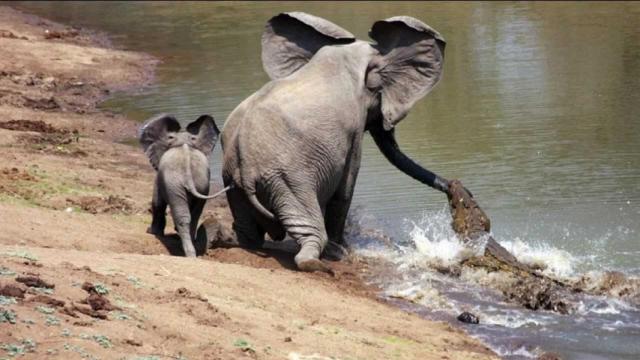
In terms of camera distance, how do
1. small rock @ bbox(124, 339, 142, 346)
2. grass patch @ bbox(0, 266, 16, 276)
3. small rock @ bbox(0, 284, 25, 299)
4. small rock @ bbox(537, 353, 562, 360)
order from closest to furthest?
small rock @ bbox(124, 339, 142, 346) < small rock @ bbox(0, 284, 25, 299) < grass patch @ bbox(0, 266, 16, 276) < small rock @ bbox(537, 353, 562, 360)

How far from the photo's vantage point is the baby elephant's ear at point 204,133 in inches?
468

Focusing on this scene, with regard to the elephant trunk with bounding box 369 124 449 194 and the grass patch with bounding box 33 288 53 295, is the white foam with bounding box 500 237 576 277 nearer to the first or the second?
the elephant trunk with bounding box 369 124 449 194

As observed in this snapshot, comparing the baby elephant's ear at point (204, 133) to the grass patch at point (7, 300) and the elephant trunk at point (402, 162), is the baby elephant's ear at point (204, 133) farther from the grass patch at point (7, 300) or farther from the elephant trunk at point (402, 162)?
the grass patch at point (7, 300)

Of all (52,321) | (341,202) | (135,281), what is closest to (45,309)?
(52,321)

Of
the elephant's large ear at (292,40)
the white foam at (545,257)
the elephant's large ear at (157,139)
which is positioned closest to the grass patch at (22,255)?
the elephant's large ear at (157,139)

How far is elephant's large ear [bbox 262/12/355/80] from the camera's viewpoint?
42.2 ft

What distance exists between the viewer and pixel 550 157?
16.7 m

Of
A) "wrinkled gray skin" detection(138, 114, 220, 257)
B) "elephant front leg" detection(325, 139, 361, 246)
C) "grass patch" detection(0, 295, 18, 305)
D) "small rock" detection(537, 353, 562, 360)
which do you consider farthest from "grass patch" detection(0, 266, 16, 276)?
"elephant front leg" detection(325, 139, 361, 246)

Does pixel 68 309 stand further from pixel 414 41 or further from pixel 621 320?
pixel 414 41

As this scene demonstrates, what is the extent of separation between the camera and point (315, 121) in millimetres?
11812

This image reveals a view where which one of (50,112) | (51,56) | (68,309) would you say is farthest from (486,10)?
(68,309)

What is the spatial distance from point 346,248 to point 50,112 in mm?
9764

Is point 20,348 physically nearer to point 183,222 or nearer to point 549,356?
point 549,356

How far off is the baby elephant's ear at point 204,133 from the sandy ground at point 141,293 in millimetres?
954
